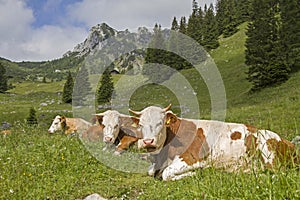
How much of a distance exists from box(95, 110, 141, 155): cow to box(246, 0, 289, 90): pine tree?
25916 mm

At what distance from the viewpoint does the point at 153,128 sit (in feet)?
27.6

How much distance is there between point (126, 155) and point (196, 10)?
96.1 metres

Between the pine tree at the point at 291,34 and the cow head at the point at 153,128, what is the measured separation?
1283 inches

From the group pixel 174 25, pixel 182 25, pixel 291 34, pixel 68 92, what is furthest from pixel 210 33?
pixel 291 34

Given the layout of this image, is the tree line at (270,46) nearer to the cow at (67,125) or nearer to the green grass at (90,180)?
the cow at (67,125)

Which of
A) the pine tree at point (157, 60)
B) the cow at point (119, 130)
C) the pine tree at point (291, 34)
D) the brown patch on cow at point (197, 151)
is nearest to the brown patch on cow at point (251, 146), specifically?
the brown patch on cow at point (197, 151)

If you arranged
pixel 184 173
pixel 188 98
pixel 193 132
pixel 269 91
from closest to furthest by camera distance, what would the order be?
pixel 184 173, pixel 193 132, pixel 269 91, pixel 188 98

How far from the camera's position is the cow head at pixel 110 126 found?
12.3 metres

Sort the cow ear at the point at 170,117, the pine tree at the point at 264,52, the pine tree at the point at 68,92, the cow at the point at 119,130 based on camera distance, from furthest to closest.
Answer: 1. the pine tree at the point at 68,92
2. the pine tree at the point at 264,52
3. the cow at the point at 119,130
4. the cow ear at the point at 170,117

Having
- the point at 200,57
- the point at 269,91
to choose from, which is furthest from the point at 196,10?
the point at 269,91

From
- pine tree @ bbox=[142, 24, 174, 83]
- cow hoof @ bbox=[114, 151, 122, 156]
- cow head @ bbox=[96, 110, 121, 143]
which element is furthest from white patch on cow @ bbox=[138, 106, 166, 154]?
pine tree @ bbox=[142, 24, 174, 83]

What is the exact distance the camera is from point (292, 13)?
138ft

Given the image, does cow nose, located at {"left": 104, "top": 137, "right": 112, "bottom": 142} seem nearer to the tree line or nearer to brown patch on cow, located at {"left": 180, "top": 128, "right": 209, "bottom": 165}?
brown patch on cow, located at {"left": 180, "top": 128, "right": 209, "bottom": 165}

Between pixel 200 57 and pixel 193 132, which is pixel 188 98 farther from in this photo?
pixel 193 132
